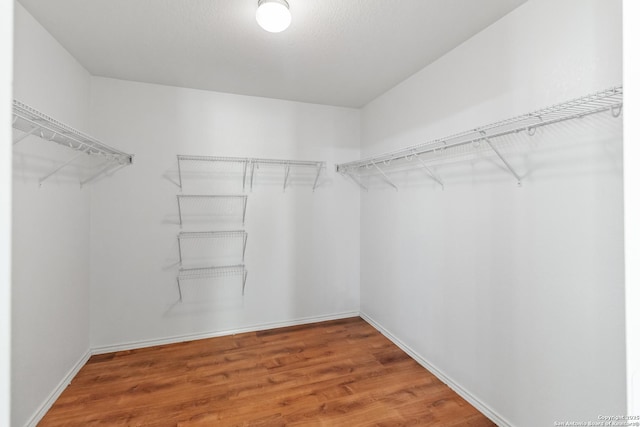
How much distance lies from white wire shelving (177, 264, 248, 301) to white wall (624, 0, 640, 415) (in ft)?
9.08

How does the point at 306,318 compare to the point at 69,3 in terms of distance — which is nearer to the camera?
the point at 69,3

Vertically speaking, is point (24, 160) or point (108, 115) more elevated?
point (108, 115)

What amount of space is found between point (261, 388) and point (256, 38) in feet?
7.90

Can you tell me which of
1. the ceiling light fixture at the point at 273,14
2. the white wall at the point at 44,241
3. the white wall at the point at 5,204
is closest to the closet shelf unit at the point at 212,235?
the white wall at the point at 44,241

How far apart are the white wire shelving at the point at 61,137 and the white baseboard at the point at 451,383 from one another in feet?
9.36

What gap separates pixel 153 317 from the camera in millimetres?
2619

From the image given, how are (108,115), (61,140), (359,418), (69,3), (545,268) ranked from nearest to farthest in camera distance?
1. (545,268)
2. (69,3)
3. (359,418)
4. (61,140)
5. (108,115)

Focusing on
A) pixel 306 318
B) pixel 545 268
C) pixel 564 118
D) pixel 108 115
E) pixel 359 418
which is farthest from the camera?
pixel 306 318

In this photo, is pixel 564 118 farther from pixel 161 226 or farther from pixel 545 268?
A: pixel 161 226

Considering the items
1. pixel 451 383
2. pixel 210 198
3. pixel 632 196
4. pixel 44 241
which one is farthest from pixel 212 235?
pixel 632 196

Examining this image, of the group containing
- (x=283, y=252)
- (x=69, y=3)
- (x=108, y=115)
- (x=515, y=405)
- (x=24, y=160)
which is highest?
(x=69, y=3)

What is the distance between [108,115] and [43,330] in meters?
1.73

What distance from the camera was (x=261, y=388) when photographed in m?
2.01

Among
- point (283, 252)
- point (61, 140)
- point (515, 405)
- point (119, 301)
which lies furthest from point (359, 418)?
point (61, 140)
